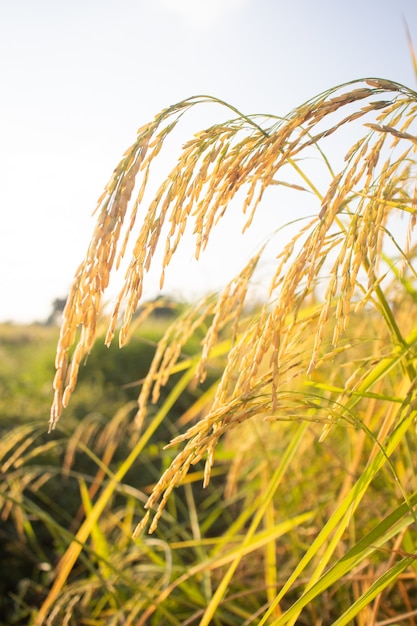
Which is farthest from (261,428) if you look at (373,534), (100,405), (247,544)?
(100,405)

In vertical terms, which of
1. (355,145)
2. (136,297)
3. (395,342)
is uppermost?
(355,145)

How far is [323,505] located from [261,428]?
1.91 ft

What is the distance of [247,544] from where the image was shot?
4.60 feet

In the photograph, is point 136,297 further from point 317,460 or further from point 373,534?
point 317,460

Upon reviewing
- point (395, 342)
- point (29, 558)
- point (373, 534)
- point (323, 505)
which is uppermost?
point (395, 342)

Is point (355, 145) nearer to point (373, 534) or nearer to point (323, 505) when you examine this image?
point (373, 534)

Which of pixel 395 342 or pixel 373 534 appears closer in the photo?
pixel 373 534

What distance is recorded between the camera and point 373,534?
83 cm

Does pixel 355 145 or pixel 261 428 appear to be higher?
pixel 355 145

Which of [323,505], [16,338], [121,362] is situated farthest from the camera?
[16,338]

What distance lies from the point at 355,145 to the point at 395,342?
0.34 meters

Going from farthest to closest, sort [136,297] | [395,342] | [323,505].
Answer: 1. [323,505]
2. [395,342]
3. [136,297]

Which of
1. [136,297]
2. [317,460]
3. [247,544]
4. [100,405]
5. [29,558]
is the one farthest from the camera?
[100,405]

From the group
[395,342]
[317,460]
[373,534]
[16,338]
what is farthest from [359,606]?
[16,338]
